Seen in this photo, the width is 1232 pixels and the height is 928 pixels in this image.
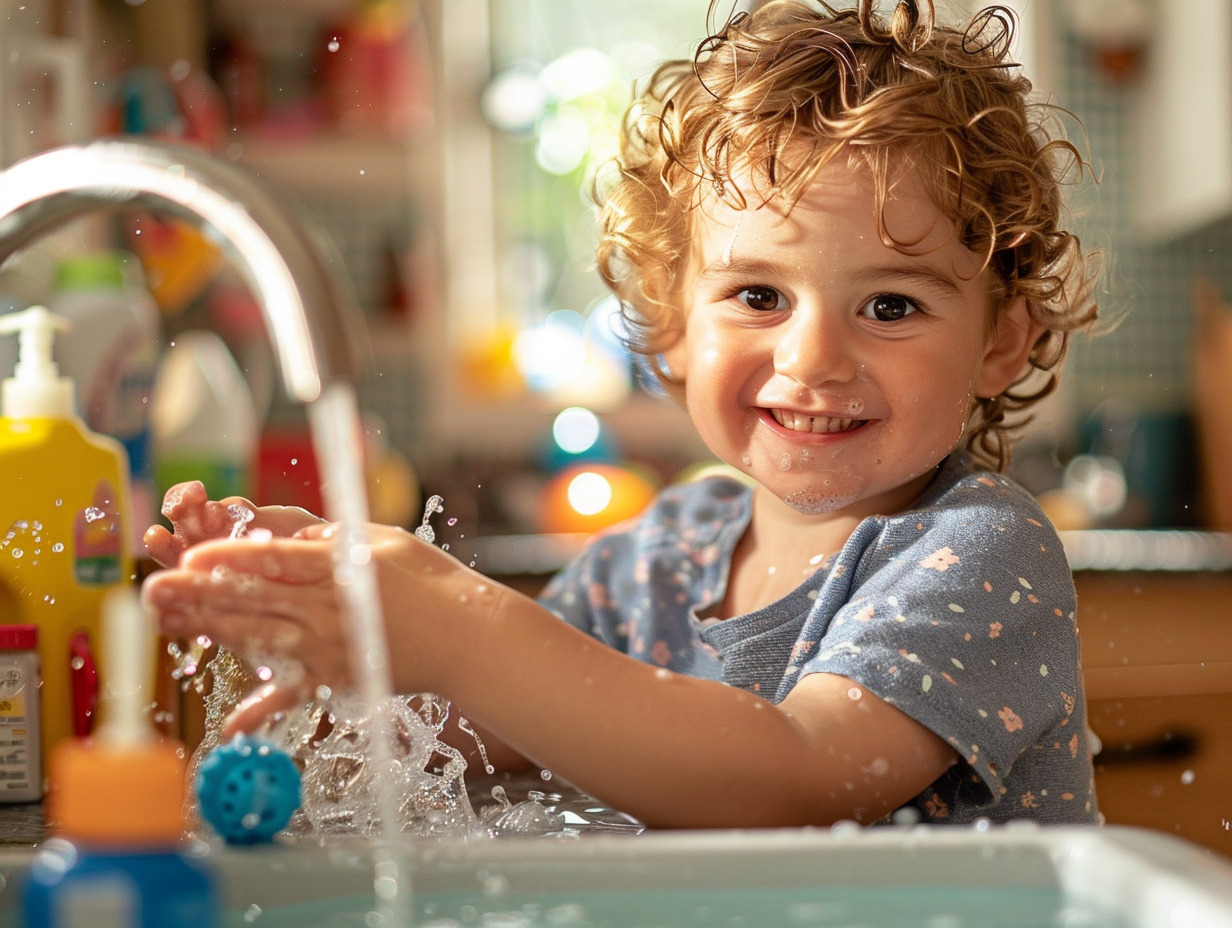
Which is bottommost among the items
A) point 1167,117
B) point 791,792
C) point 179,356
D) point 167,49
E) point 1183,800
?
point 1183,800

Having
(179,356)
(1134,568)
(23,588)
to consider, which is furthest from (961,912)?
(179,356)

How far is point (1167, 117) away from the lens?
266cm

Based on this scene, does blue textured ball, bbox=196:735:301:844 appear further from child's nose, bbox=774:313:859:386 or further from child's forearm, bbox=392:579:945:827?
child's nose, bbox=774:313:859:386

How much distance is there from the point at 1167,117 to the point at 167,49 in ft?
6.22

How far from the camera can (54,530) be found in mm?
780

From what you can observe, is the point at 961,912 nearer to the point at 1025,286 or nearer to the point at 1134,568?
the point at 1025,286

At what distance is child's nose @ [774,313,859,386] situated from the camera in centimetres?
83

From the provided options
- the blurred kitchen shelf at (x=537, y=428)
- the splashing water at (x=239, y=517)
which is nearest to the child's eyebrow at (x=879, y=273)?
the splashing water at (x=239, y=517)

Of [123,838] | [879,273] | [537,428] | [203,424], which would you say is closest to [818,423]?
[879,273]

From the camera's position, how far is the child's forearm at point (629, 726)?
615 mm

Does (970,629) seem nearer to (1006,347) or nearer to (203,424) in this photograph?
(1006,347)

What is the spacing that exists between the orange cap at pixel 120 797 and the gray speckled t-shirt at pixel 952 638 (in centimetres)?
42

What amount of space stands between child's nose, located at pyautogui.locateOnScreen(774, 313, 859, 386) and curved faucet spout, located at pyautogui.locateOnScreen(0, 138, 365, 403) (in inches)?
14.4

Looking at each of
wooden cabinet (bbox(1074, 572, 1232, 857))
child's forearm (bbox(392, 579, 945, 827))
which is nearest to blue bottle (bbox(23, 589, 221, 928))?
child's forearm (bbox(392, 579, 945, 827))
